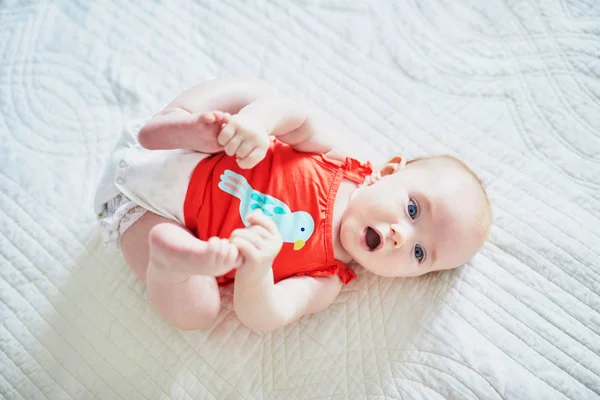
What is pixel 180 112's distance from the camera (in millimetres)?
855

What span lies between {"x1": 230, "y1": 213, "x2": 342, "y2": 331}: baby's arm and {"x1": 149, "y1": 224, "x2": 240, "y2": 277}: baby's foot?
25 mm

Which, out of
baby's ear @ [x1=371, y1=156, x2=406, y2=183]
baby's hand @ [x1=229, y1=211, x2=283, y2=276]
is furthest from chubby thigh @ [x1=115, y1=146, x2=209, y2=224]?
baby's ear @ [x1=371, y1=156, x2=406, y2=183]

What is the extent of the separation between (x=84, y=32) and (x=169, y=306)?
0.77 metres

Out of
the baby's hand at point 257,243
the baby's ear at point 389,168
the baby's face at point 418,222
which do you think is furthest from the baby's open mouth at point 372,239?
the baby's hand at point 257,243

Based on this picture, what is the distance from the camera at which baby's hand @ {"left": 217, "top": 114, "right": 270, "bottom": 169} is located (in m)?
0.74

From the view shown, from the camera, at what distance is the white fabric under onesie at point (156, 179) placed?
893mm

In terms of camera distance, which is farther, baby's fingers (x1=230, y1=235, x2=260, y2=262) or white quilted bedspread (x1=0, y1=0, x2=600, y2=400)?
white quilted bedspread (x1=0, y1=0, x2=600, y2=400)

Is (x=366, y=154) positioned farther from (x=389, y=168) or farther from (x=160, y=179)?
(x=160, y=179)

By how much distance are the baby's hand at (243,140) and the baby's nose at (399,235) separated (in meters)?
0.28

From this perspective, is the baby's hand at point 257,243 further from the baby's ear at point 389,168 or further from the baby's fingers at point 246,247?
the baby's ear at point 389,168

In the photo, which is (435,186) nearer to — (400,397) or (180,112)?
(400,397)

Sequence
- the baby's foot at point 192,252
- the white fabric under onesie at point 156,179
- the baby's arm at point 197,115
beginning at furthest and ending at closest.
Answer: the white fabric under onesie at point 156,179 < the baby's arm at point 197,115 < the baby's foot at point 192,252

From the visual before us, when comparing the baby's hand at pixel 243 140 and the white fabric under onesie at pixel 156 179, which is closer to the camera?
the baby's hand at pixel 243 140

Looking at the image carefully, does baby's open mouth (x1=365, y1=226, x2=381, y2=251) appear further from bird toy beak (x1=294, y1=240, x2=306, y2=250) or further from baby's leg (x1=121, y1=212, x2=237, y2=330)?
baby's leg (x1=121, y1=212, x2=237, y2=330)
